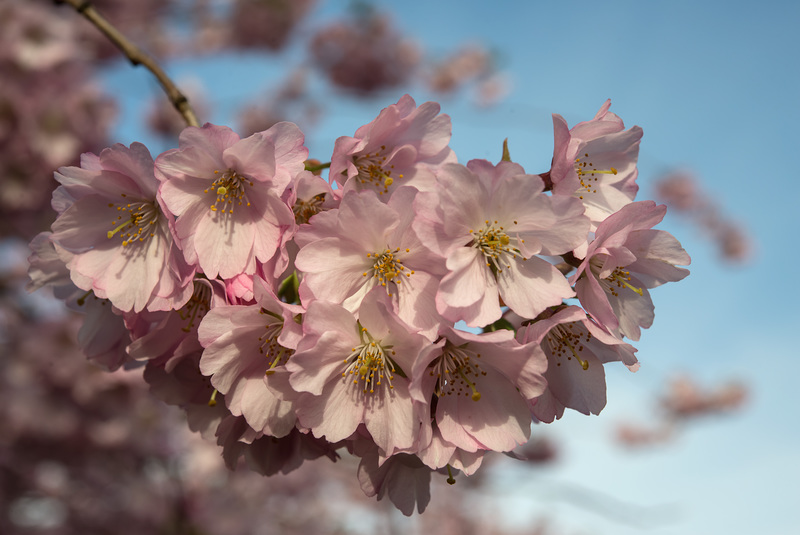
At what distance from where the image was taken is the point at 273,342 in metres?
1.21

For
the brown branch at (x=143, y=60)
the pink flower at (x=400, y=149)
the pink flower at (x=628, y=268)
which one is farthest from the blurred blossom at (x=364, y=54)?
the pink flower at (x=628, y=268)

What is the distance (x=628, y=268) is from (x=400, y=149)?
0.57 m

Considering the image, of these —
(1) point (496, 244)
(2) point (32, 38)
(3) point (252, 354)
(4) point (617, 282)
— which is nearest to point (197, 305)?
(3) point (252, 354)

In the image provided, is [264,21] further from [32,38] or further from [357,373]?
[357,373]

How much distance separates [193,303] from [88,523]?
6.33 m

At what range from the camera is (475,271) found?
1.10 metres

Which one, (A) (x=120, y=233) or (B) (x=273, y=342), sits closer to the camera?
(B) (x=273, y=342)

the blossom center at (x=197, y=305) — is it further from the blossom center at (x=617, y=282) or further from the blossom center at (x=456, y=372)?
the blossom center at (x=617, y=282)

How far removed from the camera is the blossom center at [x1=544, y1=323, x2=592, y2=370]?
3.97ft

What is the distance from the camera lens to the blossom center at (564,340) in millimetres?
1209

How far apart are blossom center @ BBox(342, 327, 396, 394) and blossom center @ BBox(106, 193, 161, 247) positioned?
1.85ft

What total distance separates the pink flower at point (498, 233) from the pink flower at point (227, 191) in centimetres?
30

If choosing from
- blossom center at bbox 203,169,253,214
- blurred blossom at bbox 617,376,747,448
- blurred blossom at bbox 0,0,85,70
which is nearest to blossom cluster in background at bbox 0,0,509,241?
blurred blossom at bbox 0,0,85,70

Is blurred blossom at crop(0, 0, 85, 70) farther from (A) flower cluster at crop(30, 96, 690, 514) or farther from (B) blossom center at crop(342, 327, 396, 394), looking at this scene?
(B) blossom center at crop(342, 327, 396, 394)
